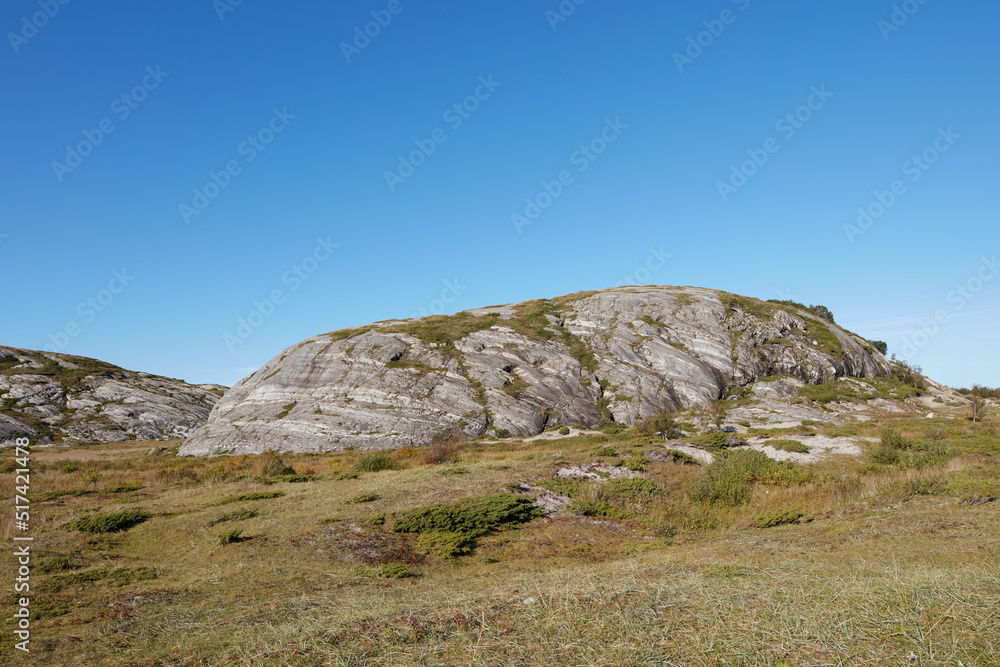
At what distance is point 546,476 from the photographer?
86.1ft

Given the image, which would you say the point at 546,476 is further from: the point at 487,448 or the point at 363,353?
the point at 363,353

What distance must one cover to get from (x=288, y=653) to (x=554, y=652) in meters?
3.84

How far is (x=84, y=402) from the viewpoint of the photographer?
81.7 m

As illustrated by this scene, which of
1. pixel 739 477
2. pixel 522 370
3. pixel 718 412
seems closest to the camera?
pixel 739 477

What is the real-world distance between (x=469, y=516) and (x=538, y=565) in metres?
4.92

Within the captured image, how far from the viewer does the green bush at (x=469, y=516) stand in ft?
63.8

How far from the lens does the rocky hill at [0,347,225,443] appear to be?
238ft

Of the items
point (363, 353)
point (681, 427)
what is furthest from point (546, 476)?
point (363, 353)

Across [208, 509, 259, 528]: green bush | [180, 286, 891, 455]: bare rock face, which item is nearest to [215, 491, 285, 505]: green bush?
[208, 509, 259, 528]: green bush

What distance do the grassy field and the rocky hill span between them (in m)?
52.0

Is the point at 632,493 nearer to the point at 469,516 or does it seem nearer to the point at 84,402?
the point at 469,516

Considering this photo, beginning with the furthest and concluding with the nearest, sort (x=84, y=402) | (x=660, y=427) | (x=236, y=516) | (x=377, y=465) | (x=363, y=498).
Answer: (x=84, y=402), (x=660, y=427), (x=377, y=465), (x=363, y=498), (x=236, y=516)

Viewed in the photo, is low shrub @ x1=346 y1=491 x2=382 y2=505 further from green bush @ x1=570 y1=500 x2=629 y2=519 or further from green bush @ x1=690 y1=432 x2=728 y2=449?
green bush @ x1=690 y1=432 x2=728 y2=449

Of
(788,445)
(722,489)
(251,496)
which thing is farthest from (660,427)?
(251,496)
